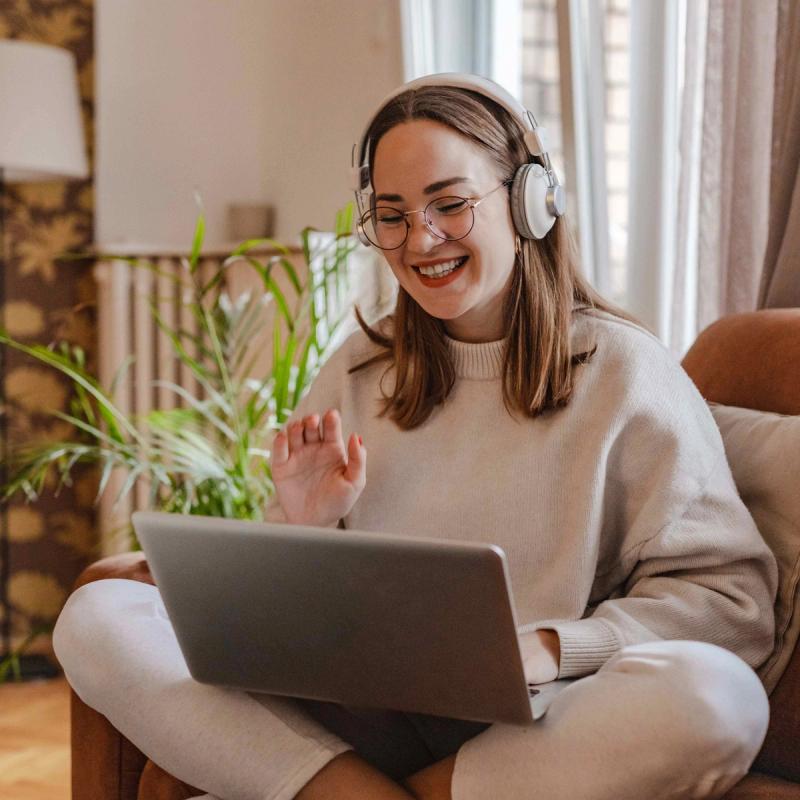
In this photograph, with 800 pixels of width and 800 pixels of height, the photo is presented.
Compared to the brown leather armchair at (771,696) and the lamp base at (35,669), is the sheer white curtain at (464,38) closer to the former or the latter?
the brown leather armchair at (771,696)

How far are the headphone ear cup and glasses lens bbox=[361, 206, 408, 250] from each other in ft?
0.45

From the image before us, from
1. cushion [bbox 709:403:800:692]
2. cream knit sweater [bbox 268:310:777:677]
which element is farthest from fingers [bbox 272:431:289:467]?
cushion [bbox 709:403:800:692]

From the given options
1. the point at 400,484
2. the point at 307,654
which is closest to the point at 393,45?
the point at 400,484

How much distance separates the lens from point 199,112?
322 cm

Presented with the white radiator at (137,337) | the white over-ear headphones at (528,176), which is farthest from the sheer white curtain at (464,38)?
the white over-ear headphones at (528,176)

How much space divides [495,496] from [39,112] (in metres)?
1.94

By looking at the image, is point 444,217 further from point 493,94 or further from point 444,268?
point 493,94

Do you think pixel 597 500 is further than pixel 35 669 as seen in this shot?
No

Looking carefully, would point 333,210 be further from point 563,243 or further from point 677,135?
point 563,243

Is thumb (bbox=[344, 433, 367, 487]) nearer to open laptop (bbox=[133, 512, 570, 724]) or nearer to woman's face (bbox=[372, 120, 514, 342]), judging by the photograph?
woman's face (bbox=[372, 120, 514, 342])

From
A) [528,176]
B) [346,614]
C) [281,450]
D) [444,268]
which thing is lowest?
[346,614]

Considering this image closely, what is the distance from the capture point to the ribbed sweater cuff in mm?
1153

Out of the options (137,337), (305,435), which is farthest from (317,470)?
(137,337)

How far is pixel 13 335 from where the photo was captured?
3.16 meters
